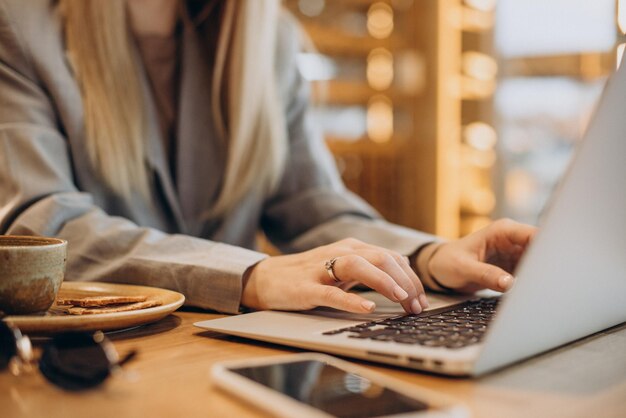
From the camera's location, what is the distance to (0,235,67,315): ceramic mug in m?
0.63

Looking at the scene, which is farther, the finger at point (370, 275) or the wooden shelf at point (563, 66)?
the wooden shelf at point (563, 66)

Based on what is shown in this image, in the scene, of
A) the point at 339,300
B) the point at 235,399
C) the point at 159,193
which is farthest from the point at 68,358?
the point at 159,193

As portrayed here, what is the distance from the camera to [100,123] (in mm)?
1162

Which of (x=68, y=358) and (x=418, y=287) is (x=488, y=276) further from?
(x=68, y=358)

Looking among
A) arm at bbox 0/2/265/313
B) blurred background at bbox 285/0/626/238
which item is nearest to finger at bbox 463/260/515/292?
arm at bbox 0/2/265/313

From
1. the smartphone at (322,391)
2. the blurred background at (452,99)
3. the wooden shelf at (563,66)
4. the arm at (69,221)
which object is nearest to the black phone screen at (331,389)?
the smartphone at (322,391)

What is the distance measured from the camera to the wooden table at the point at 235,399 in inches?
18.4

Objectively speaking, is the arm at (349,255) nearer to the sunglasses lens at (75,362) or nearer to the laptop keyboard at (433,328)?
the laptop keyboard at (433,328)

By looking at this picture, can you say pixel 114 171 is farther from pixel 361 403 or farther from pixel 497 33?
pixel 497 33

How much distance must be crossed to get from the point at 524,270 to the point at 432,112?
12.3ft

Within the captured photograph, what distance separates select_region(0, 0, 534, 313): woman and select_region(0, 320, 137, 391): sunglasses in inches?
9.2

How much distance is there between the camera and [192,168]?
132 cm

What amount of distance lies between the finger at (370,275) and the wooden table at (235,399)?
0.44ft

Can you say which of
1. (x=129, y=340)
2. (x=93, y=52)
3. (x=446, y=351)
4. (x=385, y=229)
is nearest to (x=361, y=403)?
(x=446, y=351)
